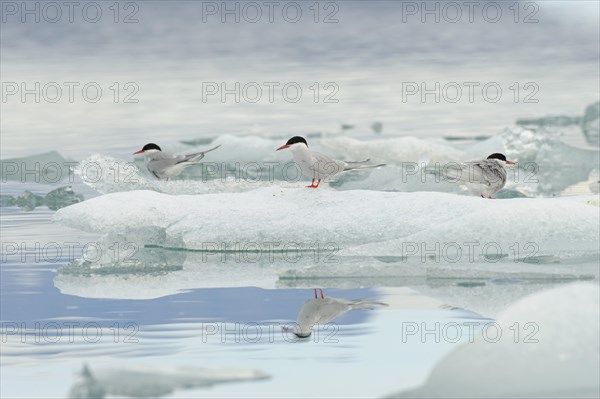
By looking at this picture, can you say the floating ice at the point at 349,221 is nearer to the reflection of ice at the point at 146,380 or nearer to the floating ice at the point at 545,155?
the reflection of ice at the point at 146,380

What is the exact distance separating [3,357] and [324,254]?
2487 mm

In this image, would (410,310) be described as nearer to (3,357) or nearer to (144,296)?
(144,296)

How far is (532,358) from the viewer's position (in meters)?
3.45

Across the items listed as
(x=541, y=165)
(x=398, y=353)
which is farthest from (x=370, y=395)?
(x=541, y=165)

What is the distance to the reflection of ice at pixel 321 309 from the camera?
13.4ft

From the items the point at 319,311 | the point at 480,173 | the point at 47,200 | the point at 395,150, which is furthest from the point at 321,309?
the point at 395,150

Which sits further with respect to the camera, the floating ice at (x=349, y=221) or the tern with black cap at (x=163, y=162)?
the tern with black cap at (x=163, y=162)

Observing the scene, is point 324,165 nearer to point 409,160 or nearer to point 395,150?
point 409,160

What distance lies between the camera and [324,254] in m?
5.83

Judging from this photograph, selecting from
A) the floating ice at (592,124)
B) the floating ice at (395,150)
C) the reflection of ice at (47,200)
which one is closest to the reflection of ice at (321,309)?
the reflection of ice at (47,200)

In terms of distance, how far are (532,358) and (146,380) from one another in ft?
4.19

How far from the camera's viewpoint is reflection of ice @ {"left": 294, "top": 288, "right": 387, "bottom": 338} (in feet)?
13.4

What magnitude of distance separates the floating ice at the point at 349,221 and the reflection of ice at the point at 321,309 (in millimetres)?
1007

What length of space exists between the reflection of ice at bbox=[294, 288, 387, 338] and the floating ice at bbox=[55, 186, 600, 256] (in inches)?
39.7
